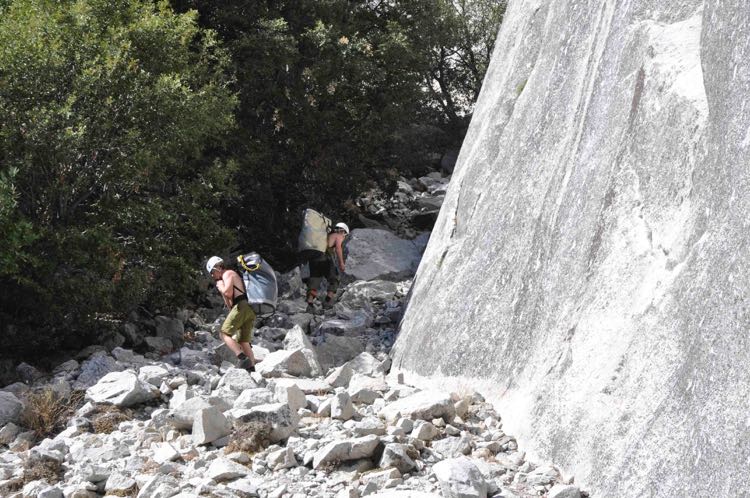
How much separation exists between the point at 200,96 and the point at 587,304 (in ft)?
34.3

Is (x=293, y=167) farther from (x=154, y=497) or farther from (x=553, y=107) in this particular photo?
(x=154, y=497)

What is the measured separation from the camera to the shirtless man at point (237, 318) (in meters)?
13.3

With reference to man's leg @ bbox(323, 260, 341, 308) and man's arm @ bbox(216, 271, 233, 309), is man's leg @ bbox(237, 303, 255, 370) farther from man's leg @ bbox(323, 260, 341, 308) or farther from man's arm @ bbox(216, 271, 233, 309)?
man's leg @ bbox(323, 260, 341, 308)

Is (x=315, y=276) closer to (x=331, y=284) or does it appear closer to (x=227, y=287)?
(x=331, y=284)

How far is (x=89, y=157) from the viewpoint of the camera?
1595 centimetres

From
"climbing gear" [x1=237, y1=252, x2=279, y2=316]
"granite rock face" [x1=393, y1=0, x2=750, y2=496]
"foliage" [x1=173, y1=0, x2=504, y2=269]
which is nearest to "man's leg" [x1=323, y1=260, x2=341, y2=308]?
"foliage" [x1=173, y1=0, x2=504, y2=269]

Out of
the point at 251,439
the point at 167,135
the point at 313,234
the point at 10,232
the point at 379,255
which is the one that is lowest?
the point at 251,439

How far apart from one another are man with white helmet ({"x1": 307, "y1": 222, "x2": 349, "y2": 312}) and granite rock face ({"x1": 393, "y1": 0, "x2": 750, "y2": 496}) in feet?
17.4

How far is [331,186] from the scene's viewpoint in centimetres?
2466

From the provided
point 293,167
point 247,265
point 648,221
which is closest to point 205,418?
point 247,265

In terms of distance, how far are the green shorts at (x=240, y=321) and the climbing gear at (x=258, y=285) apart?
205mm

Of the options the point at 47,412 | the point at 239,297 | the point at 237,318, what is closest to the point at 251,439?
the point at 47,412

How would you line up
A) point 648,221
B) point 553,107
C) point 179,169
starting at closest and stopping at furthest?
1. point 648,221
2. point 553,107
3. point 179,169

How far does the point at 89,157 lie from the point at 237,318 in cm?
443
